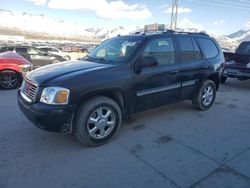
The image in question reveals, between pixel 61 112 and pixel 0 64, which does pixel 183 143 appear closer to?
pixel 61 112

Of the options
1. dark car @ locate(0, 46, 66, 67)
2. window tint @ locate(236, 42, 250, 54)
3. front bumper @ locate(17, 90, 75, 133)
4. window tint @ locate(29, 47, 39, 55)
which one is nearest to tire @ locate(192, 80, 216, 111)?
front bumper @ locate(17, 90, 75, 133)

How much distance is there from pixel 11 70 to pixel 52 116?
5.30m

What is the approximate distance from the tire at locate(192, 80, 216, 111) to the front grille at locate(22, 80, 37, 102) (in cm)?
354

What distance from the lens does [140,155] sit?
11.9 ft

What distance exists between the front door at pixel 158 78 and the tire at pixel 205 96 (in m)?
0.83

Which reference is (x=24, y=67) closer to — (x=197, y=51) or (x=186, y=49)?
(x=186, y=49)

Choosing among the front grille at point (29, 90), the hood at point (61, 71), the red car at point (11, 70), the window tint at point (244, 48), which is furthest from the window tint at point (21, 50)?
the window tint at point (244, 48)

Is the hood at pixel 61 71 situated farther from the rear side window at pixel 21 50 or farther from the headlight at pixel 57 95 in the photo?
the rear side window at pixel 21 50

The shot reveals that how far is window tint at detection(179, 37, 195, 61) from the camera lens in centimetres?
488

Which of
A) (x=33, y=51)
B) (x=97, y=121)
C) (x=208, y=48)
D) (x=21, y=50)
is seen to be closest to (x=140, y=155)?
(x=97, y=121)

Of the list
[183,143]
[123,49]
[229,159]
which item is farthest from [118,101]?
[229,159]

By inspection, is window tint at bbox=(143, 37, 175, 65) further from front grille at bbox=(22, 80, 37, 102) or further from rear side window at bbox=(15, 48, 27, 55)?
rear side window at bbox=(15, 48, 27, 55)

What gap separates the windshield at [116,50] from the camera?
4.22 meters

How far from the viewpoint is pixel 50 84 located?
3.44 metres
